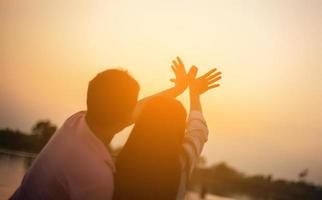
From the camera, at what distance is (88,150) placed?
2238mm

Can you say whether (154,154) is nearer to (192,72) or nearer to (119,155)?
(119,155)

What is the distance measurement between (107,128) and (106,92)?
15 centimetres

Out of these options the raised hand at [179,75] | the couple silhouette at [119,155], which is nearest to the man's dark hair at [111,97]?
the couple silhouette at [119,155]

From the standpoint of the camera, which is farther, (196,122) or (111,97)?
(196,122)

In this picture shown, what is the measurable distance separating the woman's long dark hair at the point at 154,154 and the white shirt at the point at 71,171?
93 millimetres

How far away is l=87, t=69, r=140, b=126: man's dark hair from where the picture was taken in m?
2.27

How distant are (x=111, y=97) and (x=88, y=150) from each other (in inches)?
8.8

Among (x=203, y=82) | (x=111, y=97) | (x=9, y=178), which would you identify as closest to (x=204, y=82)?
(x=203, y=82)

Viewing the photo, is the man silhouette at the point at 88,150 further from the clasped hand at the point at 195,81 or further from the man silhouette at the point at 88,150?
the clasped hand at the point at 195,81

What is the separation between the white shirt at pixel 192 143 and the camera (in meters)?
2.25

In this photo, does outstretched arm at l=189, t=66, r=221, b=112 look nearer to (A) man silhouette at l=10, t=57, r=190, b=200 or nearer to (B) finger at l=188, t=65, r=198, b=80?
(B) finger at l=188, t=65, r=198, b=80

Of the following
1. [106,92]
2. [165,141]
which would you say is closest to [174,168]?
[165,141]

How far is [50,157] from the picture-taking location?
87.7 inches

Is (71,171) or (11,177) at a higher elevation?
(71,171)
